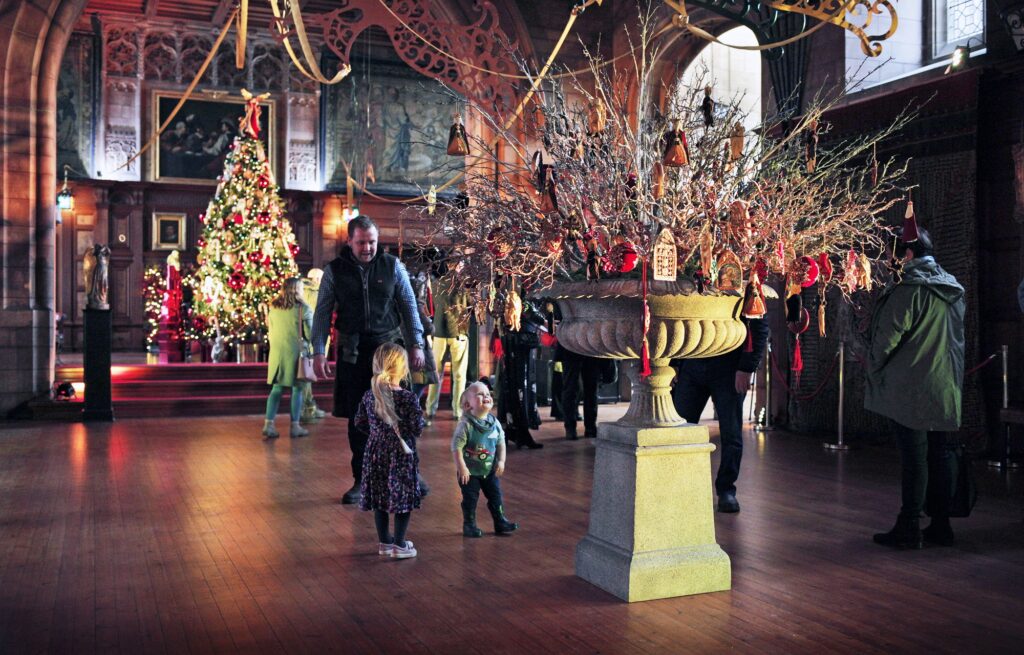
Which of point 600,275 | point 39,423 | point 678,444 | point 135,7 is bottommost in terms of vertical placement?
point 39,423

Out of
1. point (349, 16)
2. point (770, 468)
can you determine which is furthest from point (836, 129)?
point (349, 16)

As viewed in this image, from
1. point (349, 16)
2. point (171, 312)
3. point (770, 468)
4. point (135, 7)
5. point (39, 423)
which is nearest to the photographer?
point (770, 468)

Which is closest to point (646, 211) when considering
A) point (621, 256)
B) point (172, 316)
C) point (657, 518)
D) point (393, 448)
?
point (621, 256)

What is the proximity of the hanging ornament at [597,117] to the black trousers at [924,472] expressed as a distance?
2.07m

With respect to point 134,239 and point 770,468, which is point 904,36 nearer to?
point 770,468

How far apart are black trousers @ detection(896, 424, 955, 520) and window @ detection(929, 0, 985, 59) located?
5228 mm

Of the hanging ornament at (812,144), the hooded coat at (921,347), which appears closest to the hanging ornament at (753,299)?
the hanging ornament at (812,144)

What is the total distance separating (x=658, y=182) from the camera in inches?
144

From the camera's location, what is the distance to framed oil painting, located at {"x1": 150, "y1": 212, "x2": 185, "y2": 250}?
18356 mm

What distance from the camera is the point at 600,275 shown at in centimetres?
383

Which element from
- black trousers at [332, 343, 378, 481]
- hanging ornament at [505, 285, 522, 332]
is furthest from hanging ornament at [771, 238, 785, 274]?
black trousers at [332, 343, 378, 481]

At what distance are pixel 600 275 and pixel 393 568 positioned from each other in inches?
59.0

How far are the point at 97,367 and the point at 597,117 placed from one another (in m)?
8.14

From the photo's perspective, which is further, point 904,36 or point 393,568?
point 904,36
